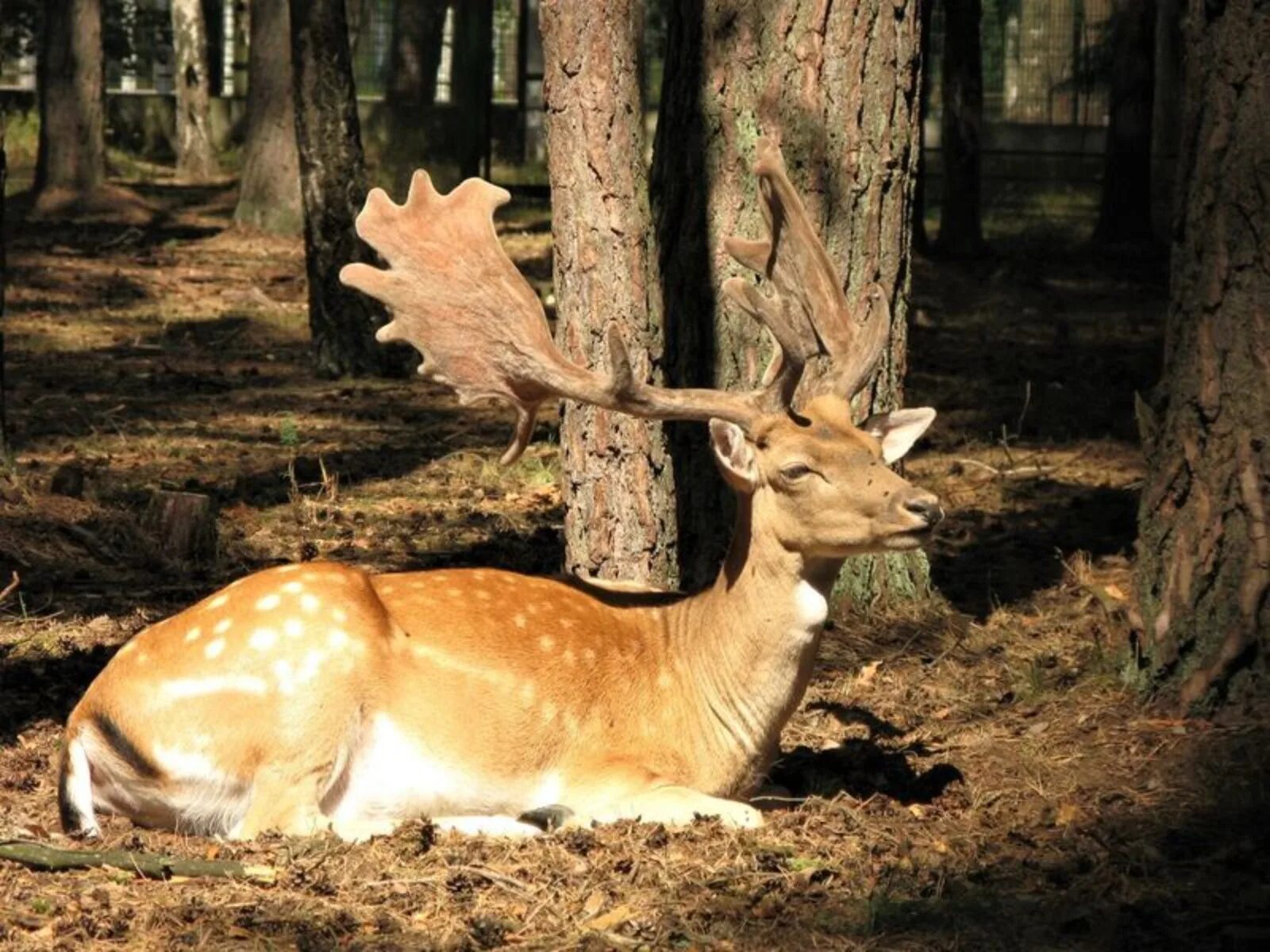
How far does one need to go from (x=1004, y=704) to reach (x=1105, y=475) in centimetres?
434

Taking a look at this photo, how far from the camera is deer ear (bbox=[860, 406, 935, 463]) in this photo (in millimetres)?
6309

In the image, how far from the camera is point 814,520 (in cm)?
584

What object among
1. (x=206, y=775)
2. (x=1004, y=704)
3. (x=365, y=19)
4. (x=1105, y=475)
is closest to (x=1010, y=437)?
(x=1105, y=475)

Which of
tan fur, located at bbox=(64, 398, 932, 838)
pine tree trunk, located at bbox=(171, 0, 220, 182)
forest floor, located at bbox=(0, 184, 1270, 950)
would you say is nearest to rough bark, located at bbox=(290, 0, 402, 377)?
forest floor, located at bbox=(0, 184, 1270, 950)

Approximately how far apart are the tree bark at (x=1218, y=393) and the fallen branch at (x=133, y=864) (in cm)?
294

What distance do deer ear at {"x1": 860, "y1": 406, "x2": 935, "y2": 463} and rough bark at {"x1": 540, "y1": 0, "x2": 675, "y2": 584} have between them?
3.72 feet

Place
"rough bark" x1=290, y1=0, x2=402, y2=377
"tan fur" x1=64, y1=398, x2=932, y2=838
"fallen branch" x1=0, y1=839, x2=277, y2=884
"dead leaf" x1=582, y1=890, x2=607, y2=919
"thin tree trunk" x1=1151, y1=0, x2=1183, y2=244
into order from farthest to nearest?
"thin tree trunk" x1=1151, y1=0, x2=1183, y2=244, "rough bark" x1=290, y1=0, x2=402, y2=377, "tan fur" x1=64, y1=398, x2=932, y2=838, "fallen branch" x1=0, y1=839, x2=277, y2=884, "dead leaf" x1=582, y1=890, x2=607, y2=919

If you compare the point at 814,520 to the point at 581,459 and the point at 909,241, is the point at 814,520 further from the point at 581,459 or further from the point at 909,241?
the point at 909,241

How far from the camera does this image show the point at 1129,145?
20656mm

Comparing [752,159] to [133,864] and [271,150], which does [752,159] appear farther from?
[271,150]

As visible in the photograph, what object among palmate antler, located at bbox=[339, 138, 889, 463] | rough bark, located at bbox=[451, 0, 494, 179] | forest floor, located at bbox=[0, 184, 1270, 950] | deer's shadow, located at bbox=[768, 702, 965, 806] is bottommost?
deer's shadow, located at bbox=[768, 702, 965, 806]

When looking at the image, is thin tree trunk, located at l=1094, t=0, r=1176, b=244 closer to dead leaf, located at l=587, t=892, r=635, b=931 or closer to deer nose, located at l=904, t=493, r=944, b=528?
deer nose, located at l=904, t=493, r=944, b=528

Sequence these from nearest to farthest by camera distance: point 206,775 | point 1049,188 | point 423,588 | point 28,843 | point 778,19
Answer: point 28,843 < point 206,775 < point 423,588 < point 778,19 < point 1049,188

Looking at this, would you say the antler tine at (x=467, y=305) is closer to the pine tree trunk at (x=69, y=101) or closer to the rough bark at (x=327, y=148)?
the rough bark at (x=327, y=148)
